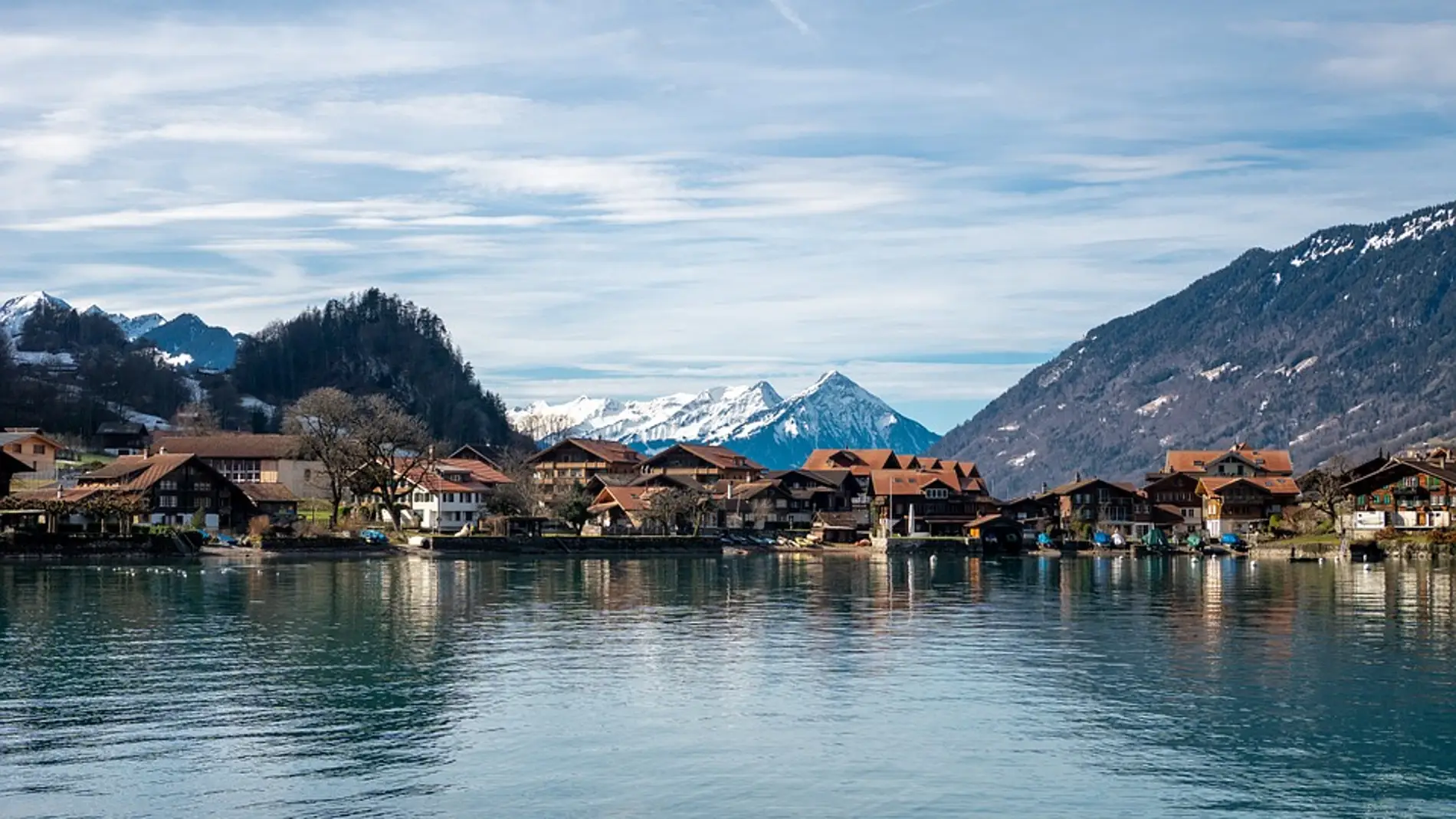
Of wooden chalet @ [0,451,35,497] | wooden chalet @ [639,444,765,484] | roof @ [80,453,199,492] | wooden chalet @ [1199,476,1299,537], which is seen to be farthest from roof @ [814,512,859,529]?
wooden chalet @ [0,451,35,497]

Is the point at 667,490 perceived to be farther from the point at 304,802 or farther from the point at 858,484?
the point at 304,802

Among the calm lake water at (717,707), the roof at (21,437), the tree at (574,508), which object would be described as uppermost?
the roof at (21,437)

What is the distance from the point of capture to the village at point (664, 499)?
347 ft

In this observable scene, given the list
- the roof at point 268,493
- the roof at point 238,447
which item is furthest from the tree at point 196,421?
the roof at point 268,493

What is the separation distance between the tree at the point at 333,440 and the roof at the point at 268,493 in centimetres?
333

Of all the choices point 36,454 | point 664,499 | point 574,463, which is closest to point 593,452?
point 574,463

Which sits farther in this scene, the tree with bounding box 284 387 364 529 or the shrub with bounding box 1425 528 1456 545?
the tree with bounding box 284 387 364 529

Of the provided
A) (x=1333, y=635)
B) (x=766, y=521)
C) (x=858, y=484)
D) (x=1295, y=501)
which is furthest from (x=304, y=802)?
(x=1295, y=501)

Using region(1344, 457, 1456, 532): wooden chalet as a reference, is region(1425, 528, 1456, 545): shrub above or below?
below

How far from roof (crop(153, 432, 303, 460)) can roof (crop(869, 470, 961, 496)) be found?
184 ft

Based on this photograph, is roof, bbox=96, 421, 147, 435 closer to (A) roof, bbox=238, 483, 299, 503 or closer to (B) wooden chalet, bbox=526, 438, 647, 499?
(B) wooden chalet, bbox=526, 438, 647, 499

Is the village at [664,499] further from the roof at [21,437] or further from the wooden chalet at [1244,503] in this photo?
the roof at [21,437]

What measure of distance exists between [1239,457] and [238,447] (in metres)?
103

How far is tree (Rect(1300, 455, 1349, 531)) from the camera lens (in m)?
129
